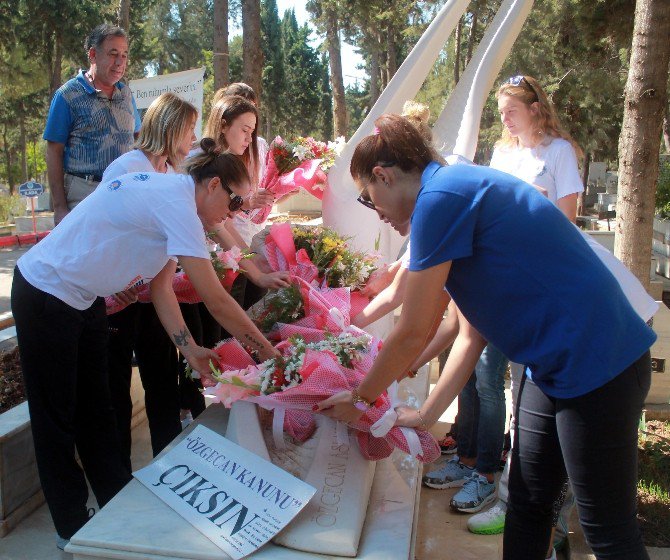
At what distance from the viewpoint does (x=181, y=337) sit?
2705mm

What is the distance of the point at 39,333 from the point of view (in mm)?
2406

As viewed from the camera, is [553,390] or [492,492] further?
[492,492]

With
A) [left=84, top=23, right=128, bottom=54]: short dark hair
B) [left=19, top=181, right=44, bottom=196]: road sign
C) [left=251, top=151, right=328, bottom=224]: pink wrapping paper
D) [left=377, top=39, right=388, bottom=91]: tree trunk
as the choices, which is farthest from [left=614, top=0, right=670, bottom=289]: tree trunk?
[left=377, top=39, right=388, bottom=91]: tree trunk

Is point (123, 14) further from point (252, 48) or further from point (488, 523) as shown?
point (488, 523)

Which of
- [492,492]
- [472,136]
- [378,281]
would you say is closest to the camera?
[492,492]

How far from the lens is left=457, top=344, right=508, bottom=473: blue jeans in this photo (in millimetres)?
3025

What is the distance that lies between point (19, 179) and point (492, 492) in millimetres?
48125

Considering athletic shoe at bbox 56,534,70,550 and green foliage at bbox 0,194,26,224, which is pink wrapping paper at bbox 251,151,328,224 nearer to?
athletic shoe at bbox 56,534,70,550

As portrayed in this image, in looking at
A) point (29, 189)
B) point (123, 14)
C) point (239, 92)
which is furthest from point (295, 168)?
point (29, 189)

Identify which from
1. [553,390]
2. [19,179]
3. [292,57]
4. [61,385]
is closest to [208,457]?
[61,385]

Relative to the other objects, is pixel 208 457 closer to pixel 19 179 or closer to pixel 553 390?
pixel 553 390

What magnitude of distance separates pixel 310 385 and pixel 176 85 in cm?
735

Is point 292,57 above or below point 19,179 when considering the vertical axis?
above

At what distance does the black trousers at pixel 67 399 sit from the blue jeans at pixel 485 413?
1.50 meters
